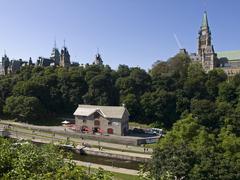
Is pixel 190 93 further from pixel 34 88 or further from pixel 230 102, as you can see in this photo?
pixel 34 88

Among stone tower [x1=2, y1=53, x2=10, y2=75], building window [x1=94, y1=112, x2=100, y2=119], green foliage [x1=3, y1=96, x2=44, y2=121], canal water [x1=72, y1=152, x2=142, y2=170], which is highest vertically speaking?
stone tower [x1=2, y1=53, x2=10, y2=75]

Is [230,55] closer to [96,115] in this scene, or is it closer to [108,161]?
[96,115]

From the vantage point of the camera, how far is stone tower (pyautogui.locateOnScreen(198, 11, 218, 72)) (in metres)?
134

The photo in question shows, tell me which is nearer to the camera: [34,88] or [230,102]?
[230,102]

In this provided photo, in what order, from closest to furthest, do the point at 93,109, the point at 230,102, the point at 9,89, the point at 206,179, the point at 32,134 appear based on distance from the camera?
the point at 206,179
the point at 32,134
the point at 93,109
the point at 230,102
the point at 9,89

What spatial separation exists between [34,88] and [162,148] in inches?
1921

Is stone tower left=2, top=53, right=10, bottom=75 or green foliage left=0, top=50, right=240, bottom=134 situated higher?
stone tower left=2, top=53, right=10, bottom=75

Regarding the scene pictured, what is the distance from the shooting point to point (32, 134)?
210 feet

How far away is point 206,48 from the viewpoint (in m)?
140

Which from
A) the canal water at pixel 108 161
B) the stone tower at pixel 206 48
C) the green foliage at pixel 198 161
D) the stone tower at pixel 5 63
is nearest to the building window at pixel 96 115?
the canal water at pixel 108 161

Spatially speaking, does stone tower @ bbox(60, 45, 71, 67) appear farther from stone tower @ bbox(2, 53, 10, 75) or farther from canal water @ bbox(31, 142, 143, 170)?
canal water @ bbox(31, 142, 143, 170)

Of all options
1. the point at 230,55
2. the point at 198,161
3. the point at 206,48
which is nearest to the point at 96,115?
the point at 198,161

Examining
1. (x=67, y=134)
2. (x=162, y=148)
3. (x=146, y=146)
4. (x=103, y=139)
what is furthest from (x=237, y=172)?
(x=67, y=134)

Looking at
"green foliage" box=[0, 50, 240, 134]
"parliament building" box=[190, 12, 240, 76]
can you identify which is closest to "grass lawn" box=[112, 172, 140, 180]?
"green foliage" box=[0, 50, 240, 134]
